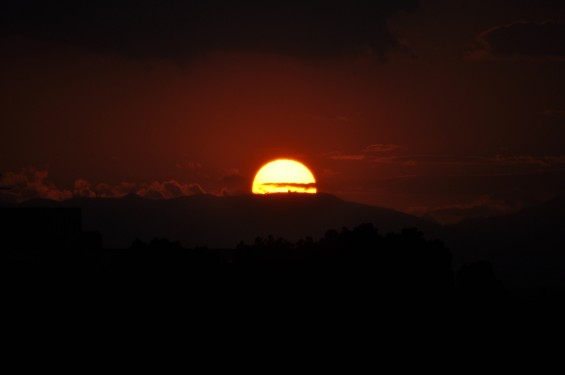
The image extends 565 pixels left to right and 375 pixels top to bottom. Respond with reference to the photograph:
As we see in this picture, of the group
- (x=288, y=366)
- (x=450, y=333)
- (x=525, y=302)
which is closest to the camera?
(x=288, y=366)

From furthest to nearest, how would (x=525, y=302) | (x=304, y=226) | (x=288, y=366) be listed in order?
(x=304, y=226), (x=525, y=302), (x=288, y=366)

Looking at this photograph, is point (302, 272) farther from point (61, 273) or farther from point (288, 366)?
point (61, 273)

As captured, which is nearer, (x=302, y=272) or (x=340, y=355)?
(x=340, y=355)

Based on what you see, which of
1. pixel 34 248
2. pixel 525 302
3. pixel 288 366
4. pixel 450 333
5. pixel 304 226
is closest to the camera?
pixel 288 366

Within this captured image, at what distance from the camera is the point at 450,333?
57.3m

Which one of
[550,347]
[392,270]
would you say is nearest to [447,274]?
[392,270]

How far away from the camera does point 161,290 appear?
188 ft

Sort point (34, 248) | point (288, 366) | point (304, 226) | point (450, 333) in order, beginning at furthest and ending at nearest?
point (304, 226), point (34, 248), point (450, 333), point (288, 366)

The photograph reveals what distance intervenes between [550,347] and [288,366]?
634 inches

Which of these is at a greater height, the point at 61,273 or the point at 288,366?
the point at 61,273

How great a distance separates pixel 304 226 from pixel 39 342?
12127cm

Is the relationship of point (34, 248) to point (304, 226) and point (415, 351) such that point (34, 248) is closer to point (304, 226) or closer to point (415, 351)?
point (415, 351)

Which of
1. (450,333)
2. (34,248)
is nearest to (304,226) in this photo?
(34,248)

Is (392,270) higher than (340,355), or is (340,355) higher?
(392,270)
